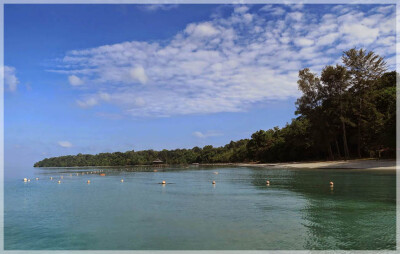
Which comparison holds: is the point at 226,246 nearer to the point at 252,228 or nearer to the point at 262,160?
the point at 252,228

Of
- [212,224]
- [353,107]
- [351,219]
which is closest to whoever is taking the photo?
[212,224]

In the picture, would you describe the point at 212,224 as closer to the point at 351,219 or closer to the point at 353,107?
the point at 351,219

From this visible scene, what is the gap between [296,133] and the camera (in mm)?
76062

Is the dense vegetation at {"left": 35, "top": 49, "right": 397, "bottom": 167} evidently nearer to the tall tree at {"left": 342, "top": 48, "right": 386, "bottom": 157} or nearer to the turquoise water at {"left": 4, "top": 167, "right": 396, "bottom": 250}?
the tall tree at {"left": 342, "top": 48, "right": 386, "bottom": 157}

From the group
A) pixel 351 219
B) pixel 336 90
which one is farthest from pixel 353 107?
pixel 351 219

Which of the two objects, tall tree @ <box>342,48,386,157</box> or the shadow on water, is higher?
tall tree @ <box>342,48,386,157</box>

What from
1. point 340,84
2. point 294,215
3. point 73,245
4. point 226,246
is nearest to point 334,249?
point 226,246

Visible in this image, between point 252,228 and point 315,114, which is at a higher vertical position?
point 315,114

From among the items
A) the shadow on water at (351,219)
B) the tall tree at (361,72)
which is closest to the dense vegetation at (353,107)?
the tall tree at (361,72)

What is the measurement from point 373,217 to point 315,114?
4798cm

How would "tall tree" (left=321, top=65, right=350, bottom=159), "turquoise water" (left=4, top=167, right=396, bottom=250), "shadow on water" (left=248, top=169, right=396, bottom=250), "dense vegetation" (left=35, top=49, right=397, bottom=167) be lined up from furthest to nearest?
"tall tree" (left=321, top=65, right=350, bottom=159) < "dense vegetation" (left=35, top=49, right=397, bottom=167) < "turquoise water" (left=4, top=167, right=396, bottom=250) < "shadow on water" (left=248, top=169, right=396, bottom=250)

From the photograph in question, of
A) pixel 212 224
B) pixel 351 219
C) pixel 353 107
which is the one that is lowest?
pixel 351 219

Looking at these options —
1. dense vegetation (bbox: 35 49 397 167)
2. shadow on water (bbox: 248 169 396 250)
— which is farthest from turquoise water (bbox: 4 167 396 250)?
dense vegetation (bbox: 35 49 397 167)

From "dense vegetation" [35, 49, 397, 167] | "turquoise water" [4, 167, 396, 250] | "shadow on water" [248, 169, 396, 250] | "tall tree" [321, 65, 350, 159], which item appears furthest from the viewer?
"tall tree" [321, 65, 350, 159]
